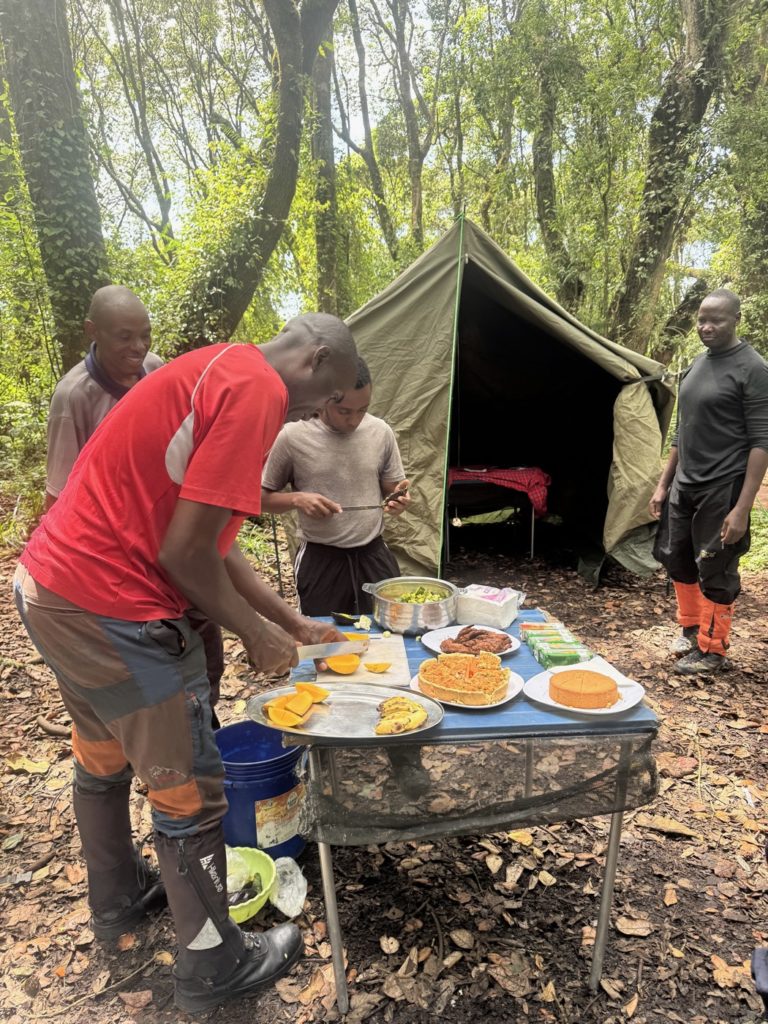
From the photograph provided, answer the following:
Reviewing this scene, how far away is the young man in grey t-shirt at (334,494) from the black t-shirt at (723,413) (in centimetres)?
192

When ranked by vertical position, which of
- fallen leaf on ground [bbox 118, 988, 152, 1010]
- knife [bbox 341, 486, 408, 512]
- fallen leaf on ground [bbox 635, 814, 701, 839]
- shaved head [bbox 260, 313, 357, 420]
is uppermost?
shaved head [bbox 260, 313, 357, 420]

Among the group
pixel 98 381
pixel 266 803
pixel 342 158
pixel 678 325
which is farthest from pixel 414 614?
pixel 342 158

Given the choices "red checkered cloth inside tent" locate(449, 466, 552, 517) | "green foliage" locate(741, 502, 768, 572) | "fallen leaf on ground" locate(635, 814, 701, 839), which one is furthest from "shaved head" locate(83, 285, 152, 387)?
"green foliage" locate(741, 502, 768, 572)

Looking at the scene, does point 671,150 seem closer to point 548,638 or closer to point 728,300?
point 728,300

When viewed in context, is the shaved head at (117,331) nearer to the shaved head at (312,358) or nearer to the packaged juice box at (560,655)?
the shaved head at (312,358)

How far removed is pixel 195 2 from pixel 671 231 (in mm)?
12710

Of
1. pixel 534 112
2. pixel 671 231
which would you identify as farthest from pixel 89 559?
pixel 534 112

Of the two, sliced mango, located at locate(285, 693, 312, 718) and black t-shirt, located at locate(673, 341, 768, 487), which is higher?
black t-shirt, located at locate(673, 341, 768, 487)

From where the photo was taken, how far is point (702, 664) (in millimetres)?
3719

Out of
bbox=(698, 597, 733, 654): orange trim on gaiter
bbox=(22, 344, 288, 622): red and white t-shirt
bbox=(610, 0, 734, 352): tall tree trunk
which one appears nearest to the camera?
bbox=(22, 344, 288, 622): red and white t-shirt

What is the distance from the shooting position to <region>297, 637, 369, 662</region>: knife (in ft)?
6.14

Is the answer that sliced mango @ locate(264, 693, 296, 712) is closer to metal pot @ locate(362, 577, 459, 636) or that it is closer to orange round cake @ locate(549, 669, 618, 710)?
metal pot @ locate(362, 577, 459, 636)

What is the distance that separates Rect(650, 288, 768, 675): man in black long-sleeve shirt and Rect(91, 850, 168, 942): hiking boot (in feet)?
10.2

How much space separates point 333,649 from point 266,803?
0.66 m
